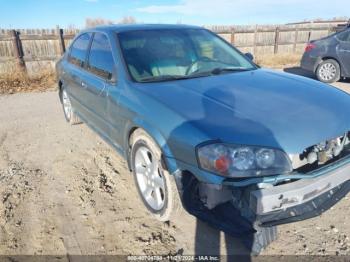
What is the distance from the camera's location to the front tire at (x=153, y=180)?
257cm

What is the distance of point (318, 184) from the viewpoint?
2232 millimetres

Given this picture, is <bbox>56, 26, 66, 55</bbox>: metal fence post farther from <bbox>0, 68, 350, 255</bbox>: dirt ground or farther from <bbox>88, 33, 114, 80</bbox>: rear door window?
<bbox>88, 33, 114, 80</bbox>: rear door window

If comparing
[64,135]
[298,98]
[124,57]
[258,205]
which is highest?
[124,57]

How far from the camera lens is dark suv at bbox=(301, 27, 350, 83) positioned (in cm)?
823

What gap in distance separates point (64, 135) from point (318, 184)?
402 cm

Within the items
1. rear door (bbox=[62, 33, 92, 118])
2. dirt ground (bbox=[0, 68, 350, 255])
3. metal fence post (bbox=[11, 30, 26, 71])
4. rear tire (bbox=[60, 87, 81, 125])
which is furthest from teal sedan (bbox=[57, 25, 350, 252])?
metal fence post (bbox=[11, 30, 26, 71])

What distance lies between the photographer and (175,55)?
3.42 meters

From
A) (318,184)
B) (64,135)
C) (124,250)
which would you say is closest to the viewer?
(318,184)

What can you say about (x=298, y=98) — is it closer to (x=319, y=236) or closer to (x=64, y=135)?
(x=319, y=236)

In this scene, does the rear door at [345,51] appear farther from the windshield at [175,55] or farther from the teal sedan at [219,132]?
the teal sedan at [219,132]

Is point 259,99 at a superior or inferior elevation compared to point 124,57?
inferior

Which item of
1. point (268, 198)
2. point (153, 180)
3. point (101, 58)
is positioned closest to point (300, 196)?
point (268, 198)

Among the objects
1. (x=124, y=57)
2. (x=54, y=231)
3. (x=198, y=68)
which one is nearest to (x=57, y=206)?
(x=54, y=231)

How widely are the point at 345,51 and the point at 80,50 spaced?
22.4 ft
